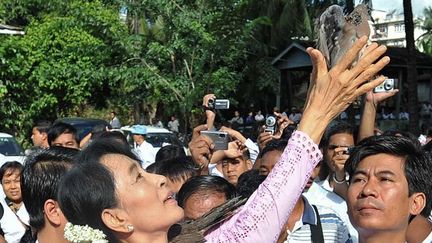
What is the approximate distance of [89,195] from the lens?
2.08 metres

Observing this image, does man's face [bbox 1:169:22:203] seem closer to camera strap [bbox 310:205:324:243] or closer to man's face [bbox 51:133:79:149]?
man's face [bbox 51:133:79:149]

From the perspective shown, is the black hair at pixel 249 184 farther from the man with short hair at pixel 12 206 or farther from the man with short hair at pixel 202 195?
the man with short hair at pixel 12 206

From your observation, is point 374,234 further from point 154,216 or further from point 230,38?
point 230,38

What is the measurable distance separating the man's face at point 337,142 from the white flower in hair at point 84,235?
2463 millimetres

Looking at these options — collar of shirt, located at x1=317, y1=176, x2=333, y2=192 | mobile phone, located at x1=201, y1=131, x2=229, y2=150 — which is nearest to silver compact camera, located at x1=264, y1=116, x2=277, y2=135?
mobile phone, located at x1=201, y1=131, x2=229, y2=150

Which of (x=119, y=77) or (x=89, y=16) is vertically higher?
(x=89, y=16)

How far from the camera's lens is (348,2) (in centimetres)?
1583

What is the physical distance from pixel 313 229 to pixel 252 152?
346 cm

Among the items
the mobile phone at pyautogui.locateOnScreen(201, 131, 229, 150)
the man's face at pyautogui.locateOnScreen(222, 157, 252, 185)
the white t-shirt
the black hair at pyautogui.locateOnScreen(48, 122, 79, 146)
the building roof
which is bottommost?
the white t-shirt

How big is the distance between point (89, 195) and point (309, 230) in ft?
4.47

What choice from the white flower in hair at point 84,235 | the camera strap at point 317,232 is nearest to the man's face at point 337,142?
the camera strap at point 317,232

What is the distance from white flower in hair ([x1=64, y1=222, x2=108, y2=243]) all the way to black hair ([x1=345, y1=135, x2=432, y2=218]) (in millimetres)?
1242

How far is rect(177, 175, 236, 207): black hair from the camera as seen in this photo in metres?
3.32

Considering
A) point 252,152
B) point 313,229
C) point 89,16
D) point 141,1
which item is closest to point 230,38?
point 141,1
